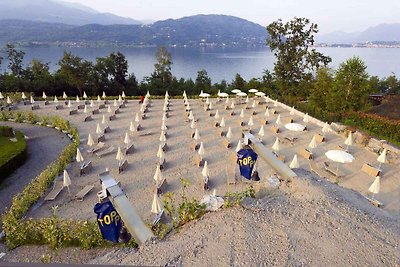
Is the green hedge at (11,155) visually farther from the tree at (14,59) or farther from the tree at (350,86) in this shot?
the tree at (14,59)

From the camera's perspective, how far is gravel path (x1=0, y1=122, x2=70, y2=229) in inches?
479

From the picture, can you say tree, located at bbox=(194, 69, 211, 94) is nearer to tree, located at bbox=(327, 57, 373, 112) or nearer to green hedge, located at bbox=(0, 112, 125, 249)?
tree, located at bbox=(327, 57, 373, 112)

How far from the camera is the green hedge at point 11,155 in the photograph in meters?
13.2

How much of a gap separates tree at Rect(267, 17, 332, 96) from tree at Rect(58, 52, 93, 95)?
20324 millimetres

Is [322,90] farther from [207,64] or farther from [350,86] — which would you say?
[207,64]

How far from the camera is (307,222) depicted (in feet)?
15.6

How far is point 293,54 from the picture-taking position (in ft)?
101

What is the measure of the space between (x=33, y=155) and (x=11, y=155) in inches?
57.8

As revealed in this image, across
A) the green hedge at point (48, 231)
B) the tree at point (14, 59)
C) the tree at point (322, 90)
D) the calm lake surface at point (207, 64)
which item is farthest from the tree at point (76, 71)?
the green hedge at point (48, 231)

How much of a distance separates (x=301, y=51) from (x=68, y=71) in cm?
2486

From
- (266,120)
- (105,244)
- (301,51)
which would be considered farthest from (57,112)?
(301,51)

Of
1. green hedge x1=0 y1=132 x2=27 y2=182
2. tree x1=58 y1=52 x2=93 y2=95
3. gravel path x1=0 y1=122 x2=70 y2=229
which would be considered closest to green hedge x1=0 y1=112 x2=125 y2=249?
gravel path x1=0 y1=122 x2=70 y2=229

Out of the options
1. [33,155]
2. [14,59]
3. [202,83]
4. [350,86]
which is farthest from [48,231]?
[14,59]

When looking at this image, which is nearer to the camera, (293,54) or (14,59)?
(293,54)
